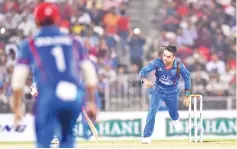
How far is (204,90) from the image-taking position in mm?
24859

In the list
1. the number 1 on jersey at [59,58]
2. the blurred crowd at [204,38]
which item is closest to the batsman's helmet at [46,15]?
the number 1 on jersey at [59,58]

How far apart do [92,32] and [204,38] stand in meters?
3.42

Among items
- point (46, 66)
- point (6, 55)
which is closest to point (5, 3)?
point (6, 55)

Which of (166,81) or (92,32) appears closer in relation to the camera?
(166,81)

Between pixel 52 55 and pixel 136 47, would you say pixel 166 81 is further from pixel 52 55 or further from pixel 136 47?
pixel 52 55

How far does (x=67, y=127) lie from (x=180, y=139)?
14.7 m

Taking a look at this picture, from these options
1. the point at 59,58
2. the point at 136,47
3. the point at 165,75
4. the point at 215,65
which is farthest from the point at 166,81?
the point at 59,58

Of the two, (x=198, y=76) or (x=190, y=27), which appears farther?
(x=190, y=27)

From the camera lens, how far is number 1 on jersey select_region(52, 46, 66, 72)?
397 inches

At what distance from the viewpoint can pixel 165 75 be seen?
19.6 meters

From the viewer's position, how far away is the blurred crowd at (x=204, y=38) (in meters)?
25.0

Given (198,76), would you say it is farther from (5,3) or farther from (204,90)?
(5,3)

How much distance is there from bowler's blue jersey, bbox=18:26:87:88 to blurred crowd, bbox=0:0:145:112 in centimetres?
1397

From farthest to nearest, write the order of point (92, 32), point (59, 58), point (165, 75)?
1. point (92, 32)
2. point (165, 75)
3. point (59, 58)
